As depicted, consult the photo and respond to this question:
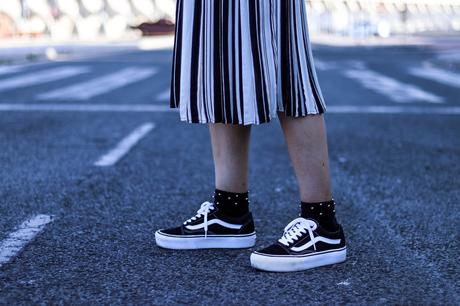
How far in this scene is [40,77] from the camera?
38.9 ft

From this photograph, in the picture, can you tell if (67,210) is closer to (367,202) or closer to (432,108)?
(367,202)

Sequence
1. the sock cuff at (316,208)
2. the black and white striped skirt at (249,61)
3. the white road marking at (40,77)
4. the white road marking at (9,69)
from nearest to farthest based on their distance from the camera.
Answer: the black and white striped skirt at (249,61)
the sock cuff at (316,208)
the white road marking at (40,77)
the white road marking at (9,69)

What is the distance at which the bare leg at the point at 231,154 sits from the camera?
8.00 ft

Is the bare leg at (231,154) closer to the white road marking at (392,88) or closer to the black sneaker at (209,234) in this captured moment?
the black sneaker at (209,234)

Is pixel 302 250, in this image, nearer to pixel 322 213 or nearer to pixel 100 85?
pixel 322 213

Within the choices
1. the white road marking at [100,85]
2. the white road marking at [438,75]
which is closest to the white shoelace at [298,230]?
the white road marking at [100,85]

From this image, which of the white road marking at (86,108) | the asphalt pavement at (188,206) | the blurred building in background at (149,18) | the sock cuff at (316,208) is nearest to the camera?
the asphalt pavement at (188,206)

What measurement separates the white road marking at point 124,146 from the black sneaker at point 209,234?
1.98 m

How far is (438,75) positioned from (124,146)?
29.4ft

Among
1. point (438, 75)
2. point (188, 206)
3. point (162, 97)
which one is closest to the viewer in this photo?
point (188, 206)

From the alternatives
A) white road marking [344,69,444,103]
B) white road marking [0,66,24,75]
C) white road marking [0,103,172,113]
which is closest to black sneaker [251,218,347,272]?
white road marking [0,103,172,113]

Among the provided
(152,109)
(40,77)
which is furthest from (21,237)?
(40,77)

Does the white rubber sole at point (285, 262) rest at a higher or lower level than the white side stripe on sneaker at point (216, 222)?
lower

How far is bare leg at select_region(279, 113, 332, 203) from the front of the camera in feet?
7.42
